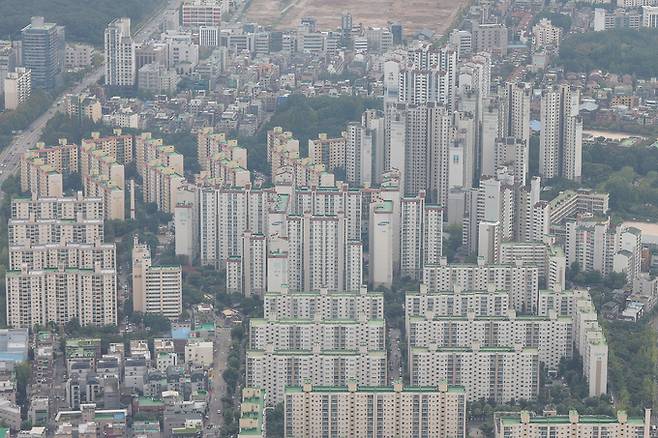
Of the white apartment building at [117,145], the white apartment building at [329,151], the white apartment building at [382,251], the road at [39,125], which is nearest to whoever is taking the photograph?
the white apartment building at [382,251]

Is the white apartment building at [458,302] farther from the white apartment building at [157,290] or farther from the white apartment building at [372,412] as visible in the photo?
the white apartment building at [372,412]

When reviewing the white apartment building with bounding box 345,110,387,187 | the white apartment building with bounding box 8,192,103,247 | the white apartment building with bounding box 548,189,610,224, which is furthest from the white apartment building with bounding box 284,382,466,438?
the white apartment building with bounding box 345,110,387,187

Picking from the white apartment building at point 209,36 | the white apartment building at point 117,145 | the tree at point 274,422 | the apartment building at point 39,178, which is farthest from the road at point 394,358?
the white apartment building at point 209,36

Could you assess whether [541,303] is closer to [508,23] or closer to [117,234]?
[117,234]

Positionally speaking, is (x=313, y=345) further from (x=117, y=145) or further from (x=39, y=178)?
(x=117, y=145)

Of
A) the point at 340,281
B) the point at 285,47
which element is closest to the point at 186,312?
the point at 340,281

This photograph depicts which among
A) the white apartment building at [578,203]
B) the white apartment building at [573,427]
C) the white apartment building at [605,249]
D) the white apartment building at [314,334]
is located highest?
the white apartment building at [578,203]
